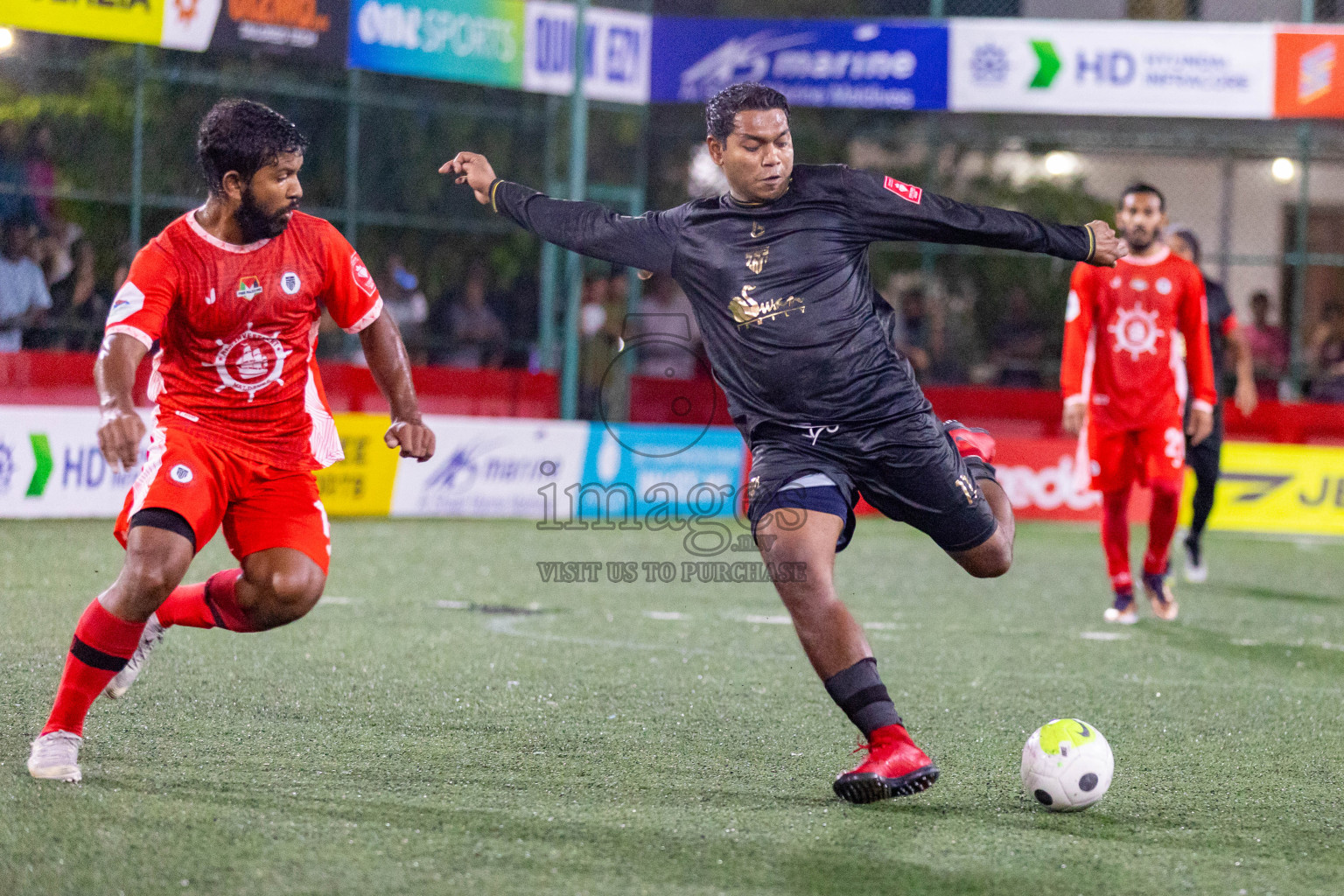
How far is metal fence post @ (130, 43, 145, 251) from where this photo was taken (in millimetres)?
Result: 14172

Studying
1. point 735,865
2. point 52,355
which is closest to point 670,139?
point 52,355

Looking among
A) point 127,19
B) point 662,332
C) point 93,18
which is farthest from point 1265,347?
A: point 93,18

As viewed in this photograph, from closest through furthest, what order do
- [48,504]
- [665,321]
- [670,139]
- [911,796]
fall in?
1. [911,796]
2. [48,504]
3. [665,321]
4. [670,139]

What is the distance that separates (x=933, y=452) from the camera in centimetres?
466

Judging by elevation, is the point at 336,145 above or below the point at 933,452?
above

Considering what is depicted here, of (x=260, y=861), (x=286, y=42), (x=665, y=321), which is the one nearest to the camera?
(x=260, y=861)

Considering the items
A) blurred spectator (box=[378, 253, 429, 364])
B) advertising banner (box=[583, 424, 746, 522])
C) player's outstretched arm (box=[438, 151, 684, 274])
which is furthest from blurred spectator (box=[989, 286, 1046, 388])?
player's outstretched arm (box=[438, 151, 684, 274])

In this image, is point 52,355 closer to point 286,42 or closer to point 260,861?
point 286,42

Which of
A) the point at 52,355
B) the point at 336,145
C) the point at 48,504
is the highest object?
the point at 336,145

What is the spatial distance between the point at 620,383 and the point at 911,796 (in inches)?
467

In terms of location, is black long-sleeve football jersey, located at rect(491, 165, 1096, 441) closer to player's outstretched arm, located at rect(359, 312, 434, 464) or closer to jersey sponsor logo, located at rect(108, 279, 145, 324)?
player's outstretched arm, located at rect(359, 312, 434, 464)

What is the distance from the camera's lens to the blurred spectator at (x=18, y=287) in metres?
12.4

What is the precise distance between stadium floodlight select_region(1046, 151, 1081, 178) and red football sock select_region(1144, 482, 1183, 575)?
12.0 meters

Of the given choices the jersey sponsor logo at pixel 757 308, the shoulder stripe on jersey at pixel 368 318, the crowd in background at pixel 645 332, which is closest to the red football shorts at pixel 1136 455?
the jersey sponsor logo at pixel 757 308
